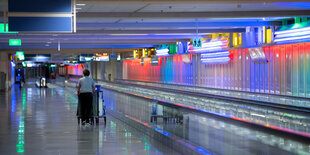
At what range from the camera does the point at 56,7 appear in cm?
887

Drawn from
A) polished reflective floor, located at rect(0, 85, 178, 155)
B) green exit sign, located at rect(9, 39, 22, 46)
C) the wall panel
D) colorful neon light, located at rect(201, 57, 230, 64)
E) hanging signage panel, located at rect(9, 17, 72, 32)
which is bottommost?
polished reflective floor, located at rect(0, 85, 178, 155)

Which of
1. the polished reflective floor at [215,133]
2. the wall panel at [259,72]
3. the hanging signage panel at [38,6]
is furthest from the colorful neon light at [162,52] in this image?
the hanging signage panel at [38,6]

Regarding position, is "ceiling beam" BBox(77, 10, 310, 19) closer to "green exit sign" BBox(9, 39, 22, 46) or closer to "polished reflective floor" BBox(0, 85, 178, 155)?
"polished reflective floor" BBox(0, 85, 178, 155)

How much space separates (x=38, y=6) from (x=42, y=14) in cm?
18

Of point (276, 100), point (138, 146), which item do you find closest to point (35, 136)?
point (138, 146)

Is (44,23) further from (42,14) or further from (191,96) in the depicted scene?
(191,96)

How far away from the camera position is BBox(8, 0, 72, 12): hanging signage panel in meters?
8.84

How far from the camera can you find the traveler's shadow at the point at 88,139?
27.7 ft

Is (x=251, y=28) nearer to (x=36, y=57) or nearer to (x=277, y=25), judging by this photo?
(x=277, y=25)

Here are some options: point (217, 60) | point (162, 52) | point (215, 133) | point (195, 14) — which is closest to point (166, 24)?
point (195, 14)

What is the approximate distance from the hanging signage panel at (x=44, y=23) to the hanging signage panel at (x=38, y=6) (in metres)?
0.17

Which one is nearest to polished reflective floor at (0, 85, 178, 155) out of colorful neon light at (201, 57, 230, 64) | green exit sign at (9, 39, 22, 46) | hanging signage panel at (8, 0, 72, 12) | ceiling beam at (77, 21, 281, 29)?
hanging signage panel at (8, 0, 72, 12)

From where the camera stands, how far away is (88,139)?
32.5ft

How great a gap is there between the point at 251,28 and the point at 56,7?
42.3 ft
